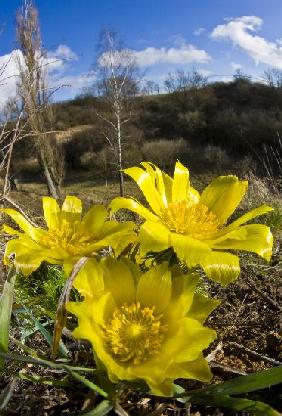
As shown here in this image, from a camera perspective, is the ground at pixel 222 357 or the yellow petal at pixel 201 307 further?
the ground at pixel 222 357

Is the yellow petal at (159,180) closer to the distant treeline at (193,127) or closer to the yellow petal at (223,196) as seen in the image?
the yellow petal at (223,196)

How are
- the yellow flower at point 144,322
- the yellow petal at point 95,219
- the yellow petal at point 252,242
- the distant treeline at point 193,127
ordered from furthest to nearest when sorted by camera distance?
Result: 1. the distant treeline at point 193,127
2. the yellow petal at point 95,219
3. the yellow petal at point 252,242
4. the yellow flower at point 144,322

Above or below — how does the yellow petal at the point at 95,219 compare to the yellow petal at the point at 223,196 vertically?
below

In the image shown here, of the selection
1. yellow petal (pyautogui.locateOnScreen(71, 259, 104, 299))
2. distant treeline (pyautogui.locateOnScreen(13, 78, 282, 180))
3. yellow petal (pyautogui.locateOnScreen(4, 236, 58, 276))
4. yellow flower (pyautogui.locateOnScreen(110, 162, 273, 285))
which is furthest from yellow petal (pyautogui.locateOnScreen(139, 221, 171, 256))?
distant treeline (pyautogui.locateOnScreen(13, 78, 282, 180))

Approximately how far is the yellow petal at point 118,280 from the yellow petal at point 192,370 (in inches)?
7.1

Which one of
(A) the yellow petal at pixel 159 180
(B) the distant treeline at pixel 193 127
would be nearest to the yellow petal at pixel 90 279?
(A) the yellow petal at pixel 159 180

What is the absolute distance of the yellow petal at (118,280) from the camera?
39.8 inches

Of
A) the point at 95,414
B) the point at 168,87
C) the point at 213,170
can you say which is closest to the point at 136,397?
the point at 95,414

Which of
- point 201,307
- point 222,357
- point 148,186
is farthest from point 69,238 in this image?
point 222,357

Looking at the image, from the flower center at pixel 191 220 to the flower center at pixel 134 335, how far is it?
194 mm

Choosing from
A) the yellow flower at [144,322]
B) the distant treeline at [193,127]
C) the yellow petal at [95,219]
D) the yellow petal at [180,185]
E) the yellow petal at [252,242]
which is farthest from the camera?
the distant treeline at [193,127]

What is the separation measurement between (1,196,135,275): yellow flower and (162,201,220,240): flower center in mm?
112

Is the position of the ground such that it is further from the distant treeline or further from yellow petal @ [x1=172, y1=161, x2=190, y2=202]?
the distant treeline

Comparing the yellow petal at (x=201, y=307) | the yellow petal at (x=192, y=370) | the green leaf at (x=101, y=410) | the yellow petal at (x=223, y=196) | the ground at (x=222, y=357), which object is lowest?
the ground at (x=222, y=357)
